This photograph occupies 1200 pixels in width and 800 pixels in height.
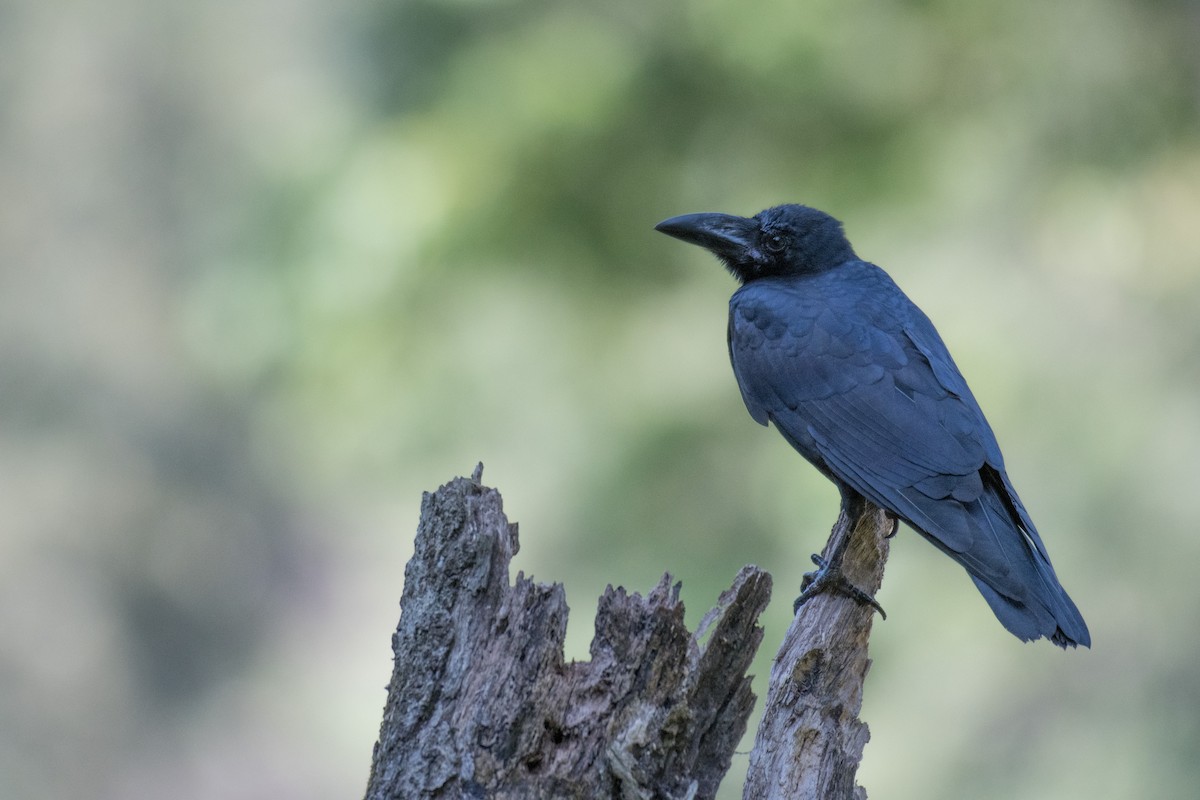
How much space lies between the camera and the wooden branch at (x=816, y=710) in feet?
10.9

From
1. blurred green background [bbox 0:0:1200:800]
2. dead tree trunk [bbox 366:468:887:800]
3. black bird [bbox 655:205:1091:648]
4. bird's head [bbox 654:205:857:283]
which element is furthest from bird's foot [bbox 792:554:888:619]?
blurred green background [bbox 0:0:1200:800]

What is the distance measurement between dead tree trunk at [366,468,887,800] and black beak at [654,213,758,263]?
2.04 m

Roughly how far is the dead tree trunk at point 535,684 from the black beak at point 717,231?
204 centimetres

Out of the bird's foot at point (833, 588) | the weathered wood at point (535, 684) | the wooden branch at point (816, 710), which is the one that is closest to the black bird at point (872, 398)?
the bird's foot at point (833, 588)

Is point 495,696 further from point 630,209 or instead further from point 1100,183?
point 1100,183

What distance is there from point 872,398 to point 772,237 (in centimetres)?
97

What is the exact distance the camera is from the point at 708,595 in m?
5.67

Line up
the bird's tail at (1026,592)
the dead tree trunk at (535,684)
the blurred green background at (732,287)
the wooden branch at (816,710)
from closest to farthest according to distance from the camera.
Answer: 1. the dead tree trunk at (535,684)
2. the wooden branch at (816,710)
3. the bird's tail at (1026,592)
4. the blurred green background at (732,287)

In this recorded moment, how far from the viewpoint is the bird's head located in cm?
482

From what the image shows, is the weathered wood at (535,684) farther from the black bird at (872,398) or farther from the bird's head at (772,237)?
the bird's head at (772,237)

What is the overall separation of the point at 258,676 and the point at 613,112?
19.8ft

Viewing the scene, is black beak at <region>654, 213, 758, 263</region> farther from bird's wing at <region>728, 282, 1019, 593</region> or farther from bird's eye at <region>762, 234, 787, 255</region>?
bird's wing at <region>728, 282, 1019, 593</region>

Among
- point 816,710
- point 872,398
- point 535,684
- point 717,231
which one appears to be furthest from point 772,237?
point 535,684

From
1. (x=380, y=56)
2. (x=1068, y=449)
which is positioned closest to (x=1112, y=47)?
(x=1068, y=449)
